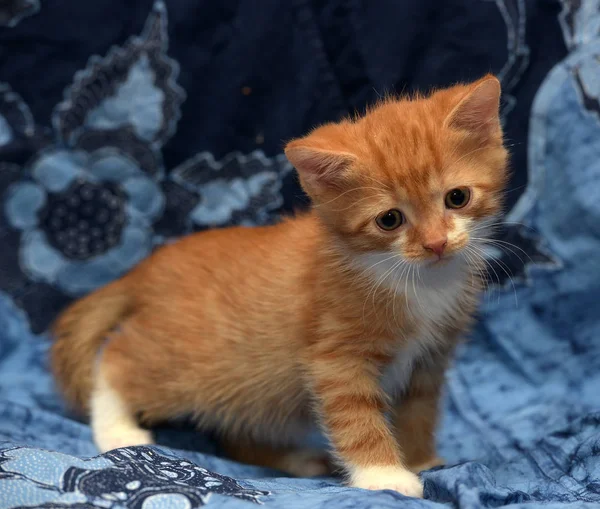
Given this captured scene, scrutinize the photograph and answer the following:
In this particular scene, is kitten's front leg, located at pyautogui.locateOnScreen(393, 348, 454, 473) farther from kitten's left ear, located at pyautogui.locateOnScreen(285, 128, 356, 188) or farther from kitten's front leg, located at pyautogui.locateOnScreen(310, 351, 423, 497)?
kitten's left ear, located at pyautogui.locateOnScreen(285, 128, 356, 188)

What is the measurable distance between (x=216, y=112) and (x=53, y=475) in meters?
1.07

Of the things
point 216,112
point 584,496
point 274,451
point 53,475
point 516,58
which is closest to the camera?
point 53,475

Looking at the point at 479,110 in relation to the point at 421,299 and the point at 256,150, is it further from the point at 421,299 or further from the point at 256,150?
the point at 256,150

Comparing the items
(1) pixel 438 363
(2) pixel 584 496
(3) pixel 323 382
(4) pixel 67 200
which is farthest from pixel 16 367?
(2) pixel 584 496

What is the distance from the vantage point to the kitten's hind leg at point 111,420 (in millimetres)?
1455

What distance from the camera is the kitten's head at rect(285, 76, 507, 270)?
114 centimetres

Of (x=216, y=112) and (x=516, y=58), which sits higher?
(x=516, y=58)

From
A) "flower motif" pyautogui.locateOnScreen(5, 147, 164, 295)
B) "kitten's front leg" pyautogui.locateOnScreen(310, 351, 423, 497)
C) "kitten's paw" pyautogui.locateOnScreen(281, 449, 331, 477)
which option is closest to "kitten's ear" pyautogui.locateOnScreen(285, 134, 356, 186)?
"kitten's front leg" pyautogui.locateOnScreen(310, 351, 423, 497)

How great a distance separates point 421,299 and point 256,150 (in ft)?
2.56

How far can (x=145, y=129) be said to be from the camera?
1875 mm

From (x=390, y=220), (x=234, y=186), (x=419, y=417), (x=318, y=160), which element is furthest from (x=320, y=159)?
A: (x=234, y=186)

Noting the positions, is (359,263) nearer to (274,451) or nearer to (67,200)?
(274,451)

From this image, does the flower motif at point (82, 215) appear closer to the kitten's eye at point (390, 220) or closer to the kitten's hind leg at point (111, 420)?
the kitten's hind leg at point (111, 420)

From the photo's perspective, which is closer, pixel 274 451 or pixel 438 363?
pixel 438 363
